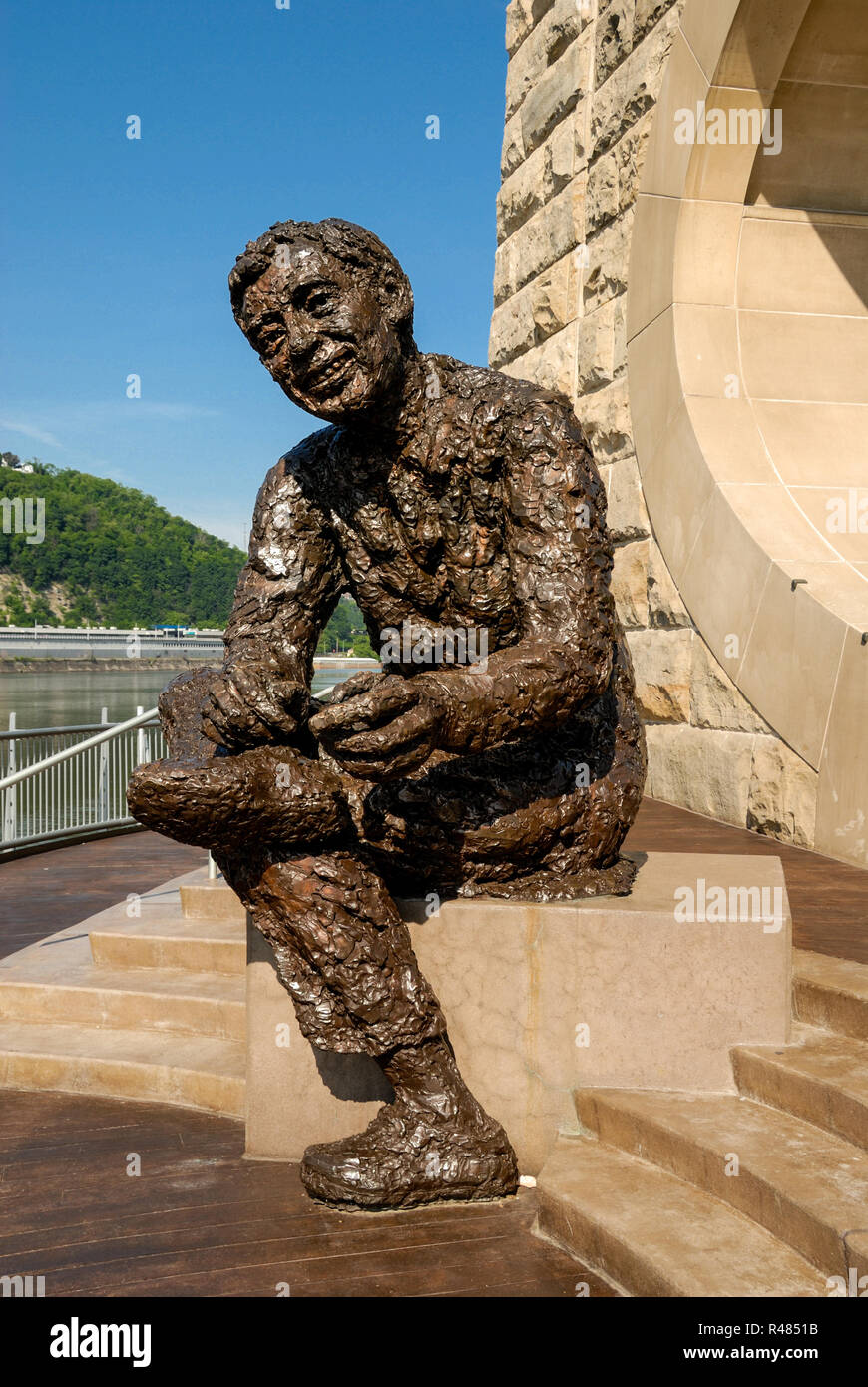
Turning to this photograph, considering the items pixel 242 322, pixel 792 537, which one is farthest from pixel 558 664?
pixel 792 537

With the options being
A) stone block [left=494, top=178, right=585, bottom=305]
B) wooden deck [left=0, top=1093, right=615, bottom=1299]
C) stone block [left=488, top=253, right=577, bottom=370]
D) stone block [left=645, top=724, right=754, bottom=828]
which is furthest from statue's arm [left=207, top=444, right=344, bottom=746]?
stone block [left=494, top=178, right=585, bottom=305]

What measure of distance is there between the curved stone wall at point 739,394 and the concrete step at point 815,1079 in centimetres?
241

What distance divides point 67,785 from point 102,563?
297ft

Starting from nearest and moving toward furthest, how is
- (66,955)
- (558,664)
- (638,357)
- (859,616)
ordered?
(558,664) < (66,955) < (859,616) < (638,357)

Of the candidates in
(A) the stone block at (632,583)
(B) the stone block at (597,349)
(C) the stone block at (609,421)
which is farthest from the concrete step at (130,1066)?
(B) the stone block at (597,349)

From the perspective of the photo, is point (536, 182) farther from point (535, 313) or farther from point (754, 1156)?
point (754, 1156)

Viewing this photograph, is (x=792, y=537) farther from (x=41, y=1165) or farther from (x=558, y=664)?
(x=41, y=1165)

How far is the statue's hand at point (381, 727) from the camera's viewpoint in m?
2.52

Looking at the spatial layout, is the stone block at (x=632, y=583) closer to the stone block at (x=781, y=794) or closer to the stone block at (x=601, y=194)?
the stone block at (x=781, y=794)

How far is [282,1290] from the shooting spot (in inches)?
99.1

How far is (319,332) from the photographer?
2883 mm

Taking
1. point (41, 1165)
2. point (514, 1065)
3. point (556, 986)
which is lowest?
point (41, 1165)

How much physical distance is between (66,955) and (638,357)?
491 cm

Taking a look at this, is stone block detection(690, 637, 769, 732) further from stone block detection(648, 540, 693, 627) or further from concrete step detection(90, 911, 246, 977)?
concrete step detection(90, 911, 246, 977)
